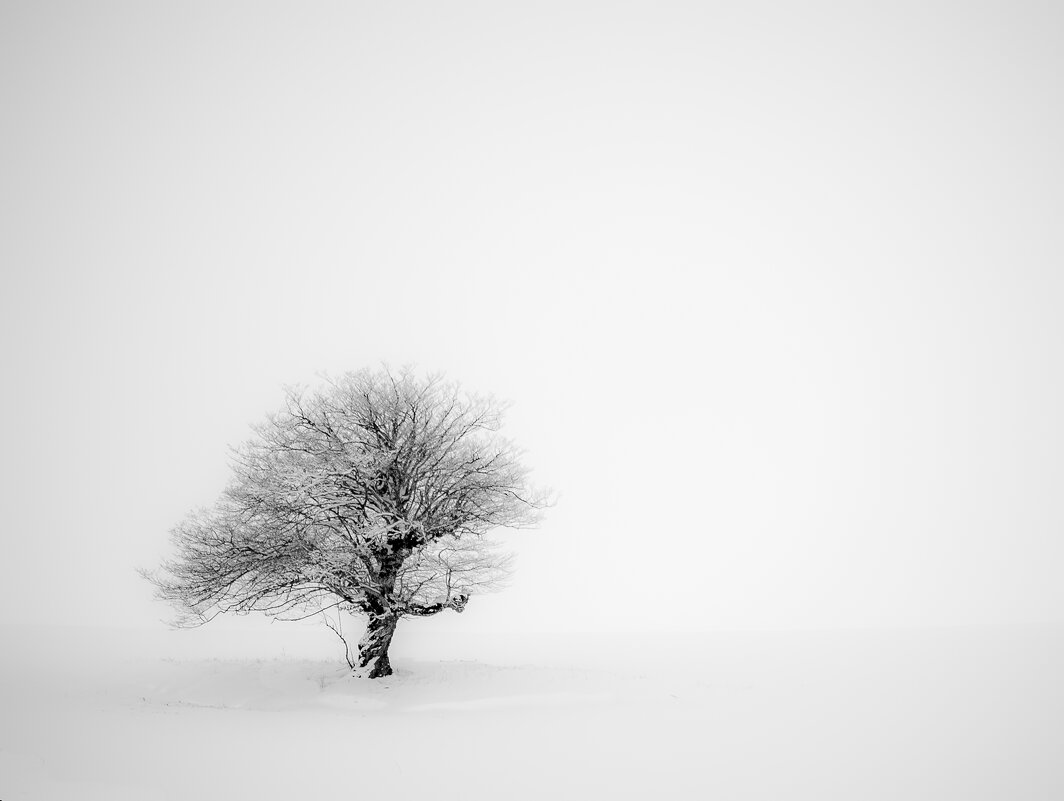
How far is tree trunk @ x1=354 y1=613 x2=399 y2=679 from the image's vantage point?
18266 millimetres

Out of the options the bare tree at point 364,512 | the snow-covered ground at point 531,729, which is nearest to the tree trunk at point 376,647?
the bare tree at point 364,512

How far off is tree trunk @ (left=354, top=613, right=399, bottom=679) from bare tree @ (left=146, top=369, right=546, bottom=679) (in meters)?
0.04

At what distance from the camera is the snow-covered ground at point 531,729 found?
924cm

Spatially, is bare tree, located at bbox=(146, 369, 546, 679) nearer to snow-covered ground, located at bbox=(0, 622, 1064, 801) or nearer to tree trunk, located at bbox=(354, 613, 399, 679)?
tree trunk, located at bbox=(354, 613, 399, 679)

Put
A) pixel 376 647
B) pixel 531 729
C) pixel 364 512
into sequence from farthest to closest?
pixel 376 647, pixel 364 512, pixel 531 729

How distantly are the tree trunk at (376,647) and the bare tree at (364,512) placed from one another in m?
0.04

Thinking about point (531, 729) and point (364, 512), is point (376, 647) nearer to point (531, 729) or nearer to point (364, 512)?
point (364, 512)

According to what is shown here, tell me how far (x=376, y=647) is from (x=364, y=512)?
15.1 feet

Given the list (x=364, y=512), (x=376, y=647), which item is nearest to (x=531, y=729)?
(x=376, y=647)

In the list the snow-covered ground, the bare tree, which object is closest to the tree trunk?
the bare tree

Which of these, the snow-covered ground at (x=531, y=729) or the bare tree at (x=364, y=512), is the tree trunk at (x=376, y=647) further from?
the snow-covered ground at (x=531, y=729)

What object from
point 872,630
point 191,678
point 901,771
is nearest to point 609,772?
point 901,771

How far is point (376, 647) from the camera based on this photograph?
18641 mm

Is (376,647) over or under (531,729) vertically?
over
